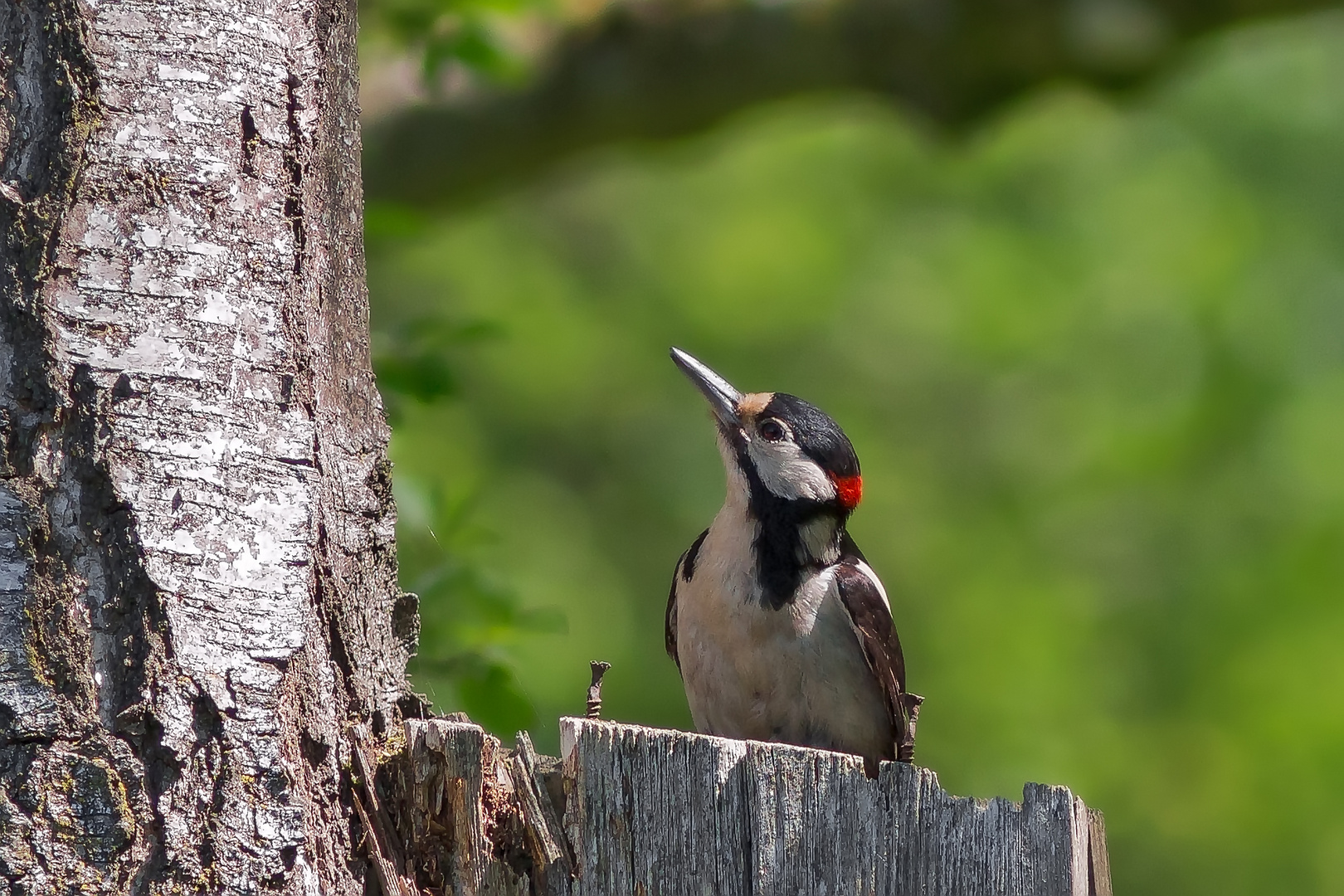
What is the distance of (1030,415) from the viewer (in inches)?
426

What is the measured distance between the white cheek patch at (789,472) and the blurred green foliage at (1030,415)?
381 centimetres

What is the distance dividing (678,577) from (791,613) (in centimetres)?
63

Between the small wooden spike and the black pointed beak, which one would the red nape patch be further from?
the small wooden spike

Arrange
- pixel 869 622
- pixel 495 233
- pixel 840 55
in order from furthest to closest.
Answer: pixel 495 233
pixel 840 55
pixel 869 622

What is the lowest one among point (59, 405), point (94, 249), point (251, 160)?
point (59, 405)

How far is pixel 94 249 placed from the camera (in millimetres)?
2424

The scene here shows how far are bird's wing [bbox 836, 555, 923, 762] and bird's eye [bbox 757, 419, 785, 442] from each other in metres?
0.55

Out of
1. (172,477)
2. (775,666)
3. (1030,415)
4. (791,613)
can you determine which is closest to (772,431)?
(791,613)

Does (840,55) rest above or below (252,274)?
above

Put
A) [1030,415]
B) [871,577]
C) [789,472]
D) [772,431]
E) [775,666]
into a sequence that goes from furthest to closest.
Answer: [1030,415] < [772,431] < [789,472] < [871,577] < [775,666]

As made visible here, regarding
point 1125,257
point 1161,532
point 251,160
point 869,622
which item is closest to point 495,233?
point 1125,257

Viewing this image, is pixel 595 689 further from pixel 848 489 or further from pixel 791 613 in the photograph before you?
pixel 848 489

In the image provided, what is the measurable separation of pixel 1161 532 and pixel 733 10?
602 centimetres

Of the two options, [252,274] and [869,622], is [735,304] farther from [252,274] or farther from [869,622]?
[252,274]
